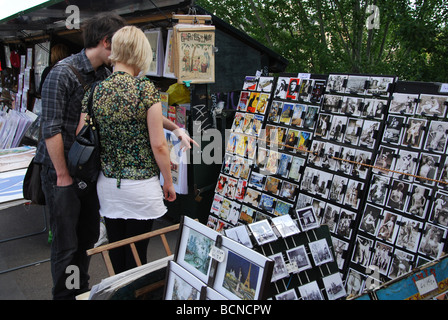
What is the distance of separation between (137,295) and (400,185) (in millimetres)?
1887

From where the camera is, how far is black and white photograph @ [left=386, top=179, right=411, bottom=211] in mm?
2427

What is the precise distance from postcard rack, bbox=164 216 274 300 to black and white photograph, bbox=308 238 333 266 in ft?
2.67

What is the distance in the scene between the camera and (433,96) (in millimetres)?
2357

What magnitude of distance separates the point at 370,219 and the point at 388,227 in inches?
5.3

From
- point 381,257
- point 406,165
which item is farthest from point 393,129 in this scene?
point 381,257

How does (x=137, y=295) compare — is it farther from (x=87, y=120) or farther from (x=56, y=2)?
(x=56, y=2)

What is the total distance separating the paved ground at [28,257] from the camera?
3.25 meters

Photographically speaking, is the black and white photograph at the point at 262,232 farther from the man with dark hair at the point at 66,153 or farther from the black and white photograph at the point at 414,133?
the black and white photograph at the point at 414,133

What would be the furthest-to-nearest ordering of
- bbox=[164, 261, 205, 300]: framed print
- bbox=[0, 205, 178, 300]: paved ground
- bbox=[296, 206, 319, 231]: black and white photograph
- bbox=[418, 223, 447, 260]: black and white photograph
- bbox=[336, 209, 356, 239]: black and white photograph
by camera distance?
bbox=[0, 205, 178, 300]: paved ground → bbox=[336, 209, 356, 239]: black and white photograph → bbox=[418, 223, 447, 260]: black and white photograph → bbox=[296, 206, 319, 231]: black and white photograph → bbox=[164, 261, 205, 300]: framed print

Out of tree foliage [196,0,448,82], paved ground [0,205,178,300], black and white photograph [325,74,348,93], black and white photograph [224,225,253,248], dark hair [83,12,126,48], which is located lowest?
paved ground [0,205,178,300]

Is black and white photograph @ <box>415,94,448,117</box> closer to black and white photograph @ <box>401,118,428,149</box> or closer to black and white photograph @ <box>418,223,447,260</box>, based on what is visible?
black and white photograph @ <box>401,118,428,149</box>

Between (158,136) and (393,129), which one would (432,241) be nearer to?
(393,129)

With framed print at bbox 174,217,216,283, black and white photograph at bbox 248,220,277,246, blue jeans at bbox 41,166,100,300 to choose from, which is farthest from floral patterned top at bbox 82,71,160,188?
black and white photograph at bbox 248,220,277,246

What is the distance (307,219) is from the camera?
217 cm
